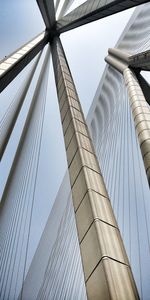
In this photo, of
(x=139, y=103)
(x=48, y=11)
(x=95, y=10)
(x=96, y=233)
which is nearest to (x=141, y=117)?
(x=139, y=103)

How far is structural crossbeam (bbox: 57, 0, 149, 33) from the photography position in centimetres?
1825

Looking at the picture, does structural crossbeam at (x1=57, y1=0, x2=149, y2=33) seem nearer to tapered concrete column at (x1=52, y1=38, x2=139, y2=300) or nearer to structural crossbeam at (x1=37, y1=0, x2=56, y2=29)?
structural crossbeam at (x1=37, y1=0, x2=56, y2=29)

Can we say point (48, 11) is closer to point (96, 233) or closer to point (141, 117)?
point (141, 117)

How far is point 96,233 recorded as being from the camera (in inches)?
222

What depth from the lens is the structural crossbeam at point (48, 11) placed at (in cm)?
2231

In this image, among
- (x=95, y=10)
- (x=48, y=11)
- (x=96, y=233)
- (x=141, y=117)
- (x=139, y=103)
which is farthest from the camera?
(x=48, y=11)

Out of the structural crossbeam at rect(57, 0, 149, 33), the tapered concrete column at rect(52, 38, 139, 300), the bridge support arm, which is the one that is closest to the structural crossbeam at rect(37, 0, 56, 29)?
the structural crossbeam at rect(57, 0, 149, 33)

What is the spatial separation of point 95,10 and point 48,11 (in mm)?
5861

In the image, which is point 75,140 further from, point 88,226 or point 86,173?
point 88,226

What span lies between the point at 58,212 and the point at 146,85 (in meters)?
9.17

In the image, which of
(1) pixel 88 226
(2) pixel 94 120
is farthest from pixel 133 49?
(1) pixel 88 226

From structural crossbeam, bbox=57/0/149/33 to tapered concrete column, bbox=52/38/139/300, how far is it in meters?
11.3

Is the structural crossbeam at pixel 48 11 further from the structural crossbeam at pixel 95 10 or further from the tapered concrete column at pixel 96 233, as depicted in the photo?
the tapered concrete column at pixel 96 233

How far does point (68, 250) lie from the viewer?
41.4 feet
